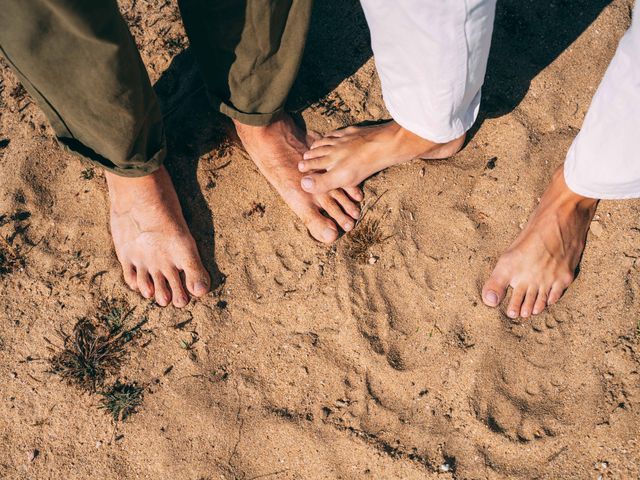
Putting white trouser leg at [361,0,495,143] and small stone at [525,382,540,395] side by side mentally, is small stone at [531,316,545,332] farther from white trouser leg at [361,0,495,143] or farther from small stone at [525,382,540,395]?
white trouser leg at [361,0,495,143]

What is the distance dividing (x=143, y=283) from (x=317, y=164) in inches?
40.4

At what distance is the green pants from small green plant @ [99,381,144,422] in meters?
1.03

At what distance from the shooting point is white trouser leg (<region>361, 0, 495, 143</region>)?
171 cm

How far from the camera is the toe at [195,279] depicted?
272 centimetres

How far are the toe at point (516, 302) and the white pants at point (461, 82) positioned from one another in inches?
23.9

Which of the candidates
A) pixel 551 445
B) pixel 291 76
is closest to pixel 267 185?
pixel 291 76

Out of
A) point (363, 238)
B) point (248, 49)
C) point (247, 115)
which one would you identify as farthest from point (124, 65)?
point (363, 238)

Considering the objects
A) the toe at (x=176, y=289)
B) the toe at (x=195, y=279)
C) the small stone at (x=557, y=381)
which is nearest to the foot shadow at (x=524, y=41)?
the small stone at (x=557, y=381)

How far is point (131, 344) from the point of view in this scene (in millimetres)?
2713

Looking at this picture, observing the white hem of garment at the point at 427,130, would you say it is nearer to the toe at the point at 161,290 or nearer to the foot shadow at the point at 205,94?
the foot shadow at the point at 205,94

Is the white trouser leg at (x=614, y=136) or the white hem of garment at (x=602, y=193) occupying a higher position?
the white trouser leg at (x=614, y=136)

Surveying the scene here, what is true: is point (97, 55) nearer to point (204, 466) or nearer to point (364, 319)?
point (364, 319)

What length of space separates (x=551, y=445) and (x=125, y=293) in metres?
2.11

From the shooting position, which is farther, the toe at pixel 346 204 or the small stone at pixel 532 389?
the toe at pixel 346 204
